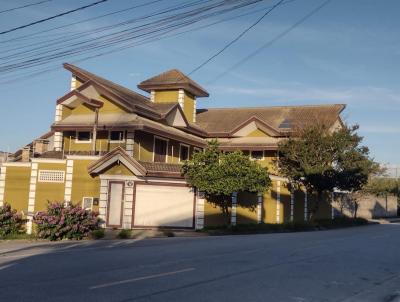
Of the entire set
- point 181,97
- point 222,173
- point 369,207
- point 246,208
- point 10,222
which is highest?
point 181,97

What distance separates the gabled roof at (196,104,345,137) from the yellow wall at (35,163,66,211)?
15296 millimetres

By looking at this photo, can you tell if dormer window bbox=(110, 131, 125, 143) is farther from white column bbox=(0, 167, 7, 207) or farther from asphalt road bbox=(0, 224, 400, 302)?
asphalt road bbox=(0, 224, 400, 302)

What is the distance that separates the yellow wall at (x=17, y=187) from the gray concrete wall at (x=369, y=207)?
2567cm

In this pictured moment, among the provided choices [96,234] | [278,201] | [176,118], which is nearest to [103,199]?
[96,234]

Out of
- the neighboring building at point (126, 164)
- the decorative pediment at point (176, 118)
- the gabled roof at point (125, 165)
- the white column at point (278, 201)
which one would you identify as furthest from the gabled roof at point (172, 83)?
the gabled roof at point (125, 165)

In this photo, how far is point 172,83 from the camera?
37.6m

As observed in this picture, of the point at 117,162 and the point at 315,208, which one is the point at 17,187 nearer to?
the point at 117,162

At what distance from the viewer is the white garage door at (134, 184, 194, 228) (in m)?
28.1

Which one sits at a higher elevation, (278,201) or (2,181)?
(2,181)

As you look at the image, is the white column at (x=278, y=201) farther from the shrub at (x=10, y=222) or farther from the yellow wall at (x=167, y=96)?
the shrub at (x=10, y=222)

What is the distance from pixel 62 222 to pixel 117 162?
5.95 m

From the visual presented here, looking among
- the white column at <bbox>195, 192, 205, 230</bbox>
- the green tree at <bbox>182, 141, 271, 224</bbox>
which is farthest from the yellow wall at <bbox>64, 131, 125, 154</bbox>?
the white column at <bbox>195, 192, 205, 230</bbox>

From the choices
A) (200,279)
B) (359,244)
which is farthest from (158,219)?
Result: (200,279)

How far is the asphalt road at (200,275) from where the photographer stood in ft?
30.2
